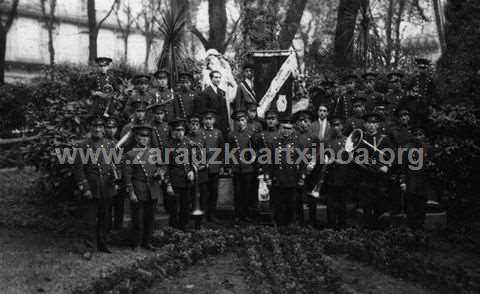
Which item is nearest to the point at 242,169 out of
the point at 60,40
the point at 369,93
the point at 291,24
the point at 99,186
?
the point at 99,186

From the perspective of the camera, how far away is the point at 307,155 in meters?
8.11

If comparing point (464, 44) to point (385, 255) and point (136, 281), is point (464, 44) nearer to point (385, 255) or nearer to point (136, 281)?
point (385, 255)

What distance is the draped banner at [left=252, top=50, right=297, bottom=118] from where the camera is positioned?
33.7 feet

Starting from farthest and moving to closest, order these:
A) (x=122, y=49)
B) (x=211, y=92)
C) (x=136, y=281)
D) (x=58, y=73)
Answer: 1. (x=122, y=49)
2. (x=58, y=73)
3. (x=211, y=92)
4. (x=136, y=281)

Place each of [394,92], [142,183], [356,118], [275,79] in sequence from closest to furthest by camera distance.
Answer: [142,183], [356,118], [394,92], [275,79]

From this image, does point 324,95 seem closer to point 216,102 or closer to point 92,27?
point 216,102

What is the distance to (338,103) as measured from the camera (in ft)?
32.2

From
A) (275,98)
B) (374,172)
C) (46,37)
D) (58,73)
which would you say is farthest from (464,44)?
(46,37)

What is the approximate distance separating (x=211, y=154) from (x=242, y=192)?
801 mm

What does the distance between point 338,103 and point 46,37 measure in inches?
1362

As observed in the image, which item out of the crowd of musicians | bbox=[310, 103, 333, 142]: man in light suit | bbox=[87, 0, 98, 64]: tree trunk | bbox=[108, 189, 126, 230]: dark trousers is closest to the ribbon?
the crowd of musicians

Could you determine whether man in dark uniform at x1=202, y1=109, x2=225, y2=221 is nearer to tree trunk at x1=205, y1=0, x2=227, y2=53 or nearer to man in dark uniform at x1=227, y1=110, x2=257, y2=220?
man in dark uniform at x1=227, y1=110, x2=257, y2=220

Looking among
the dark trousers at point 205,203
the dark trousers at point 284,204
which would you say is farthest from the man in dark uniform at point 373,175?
the dark trousers at point 205,203

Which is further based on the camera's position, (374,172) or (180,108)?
(180,108)
